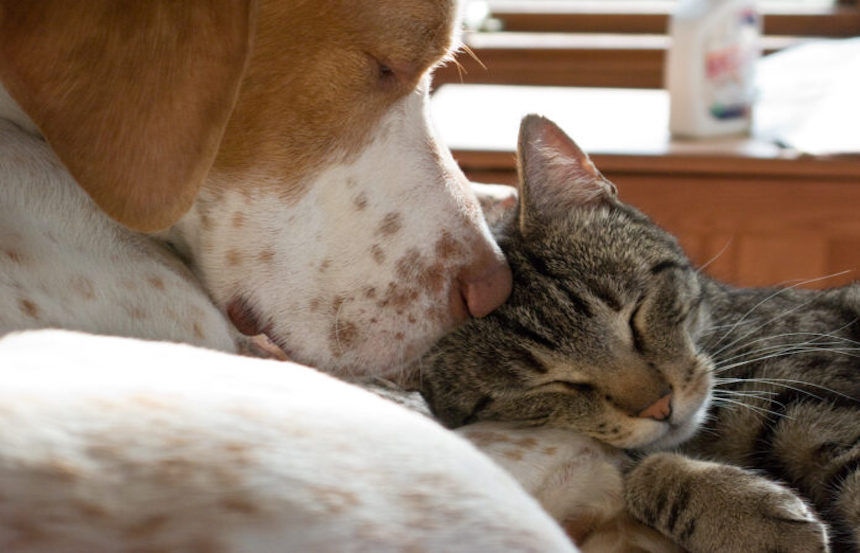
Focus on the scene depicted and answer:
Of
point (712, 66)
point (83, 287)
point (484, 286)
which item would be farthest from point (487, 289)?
point (712, 66)

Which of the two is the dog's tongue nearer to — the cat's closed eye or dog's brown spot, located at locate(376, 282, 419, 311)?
dog's brown spot, located at locate(376, 282, 419, 311)

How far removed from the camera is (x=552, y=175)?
1.43 m

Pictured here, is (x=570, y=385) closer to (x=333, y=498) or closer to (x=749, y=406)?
(x=749, y=406)

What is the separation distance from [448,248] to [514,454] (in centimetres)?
27

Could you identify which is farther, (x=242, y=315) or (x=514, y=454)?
(x=242, y=315)

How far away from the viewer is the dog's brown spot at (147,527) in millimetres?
607

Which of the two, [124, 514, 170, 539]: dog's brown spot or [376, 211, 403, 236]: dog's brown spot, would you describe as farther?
[376, 211, 403, 236]: dog's brown spot

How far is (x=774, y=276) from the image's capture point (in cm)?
237

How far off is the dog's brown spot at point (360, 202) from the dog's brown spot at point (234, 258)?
0.15 metres

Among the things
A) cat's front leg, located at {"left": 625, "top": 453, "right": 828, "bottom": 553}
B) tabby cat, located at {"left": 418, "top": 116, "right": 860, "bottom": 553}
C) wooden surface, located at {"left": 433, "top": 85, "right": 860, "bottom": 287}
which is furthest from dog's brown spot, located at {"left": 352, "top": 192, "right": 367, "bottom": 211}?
wooden surface, located at {"left": 433, "top": 85, "right": 860, "bottom": 287}

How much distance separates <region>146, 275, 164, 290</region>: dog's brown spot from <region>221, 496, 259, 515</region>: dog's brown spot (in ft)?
1.93

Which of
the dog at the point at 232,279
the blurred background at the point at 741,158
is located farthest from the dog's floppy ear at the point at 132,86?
the blurred background at the point at 741,158

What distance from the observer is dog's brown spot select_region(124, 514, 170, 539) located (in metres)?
0.61

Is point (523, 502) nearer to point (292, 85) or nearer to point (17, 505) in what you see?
point (17, 505)
